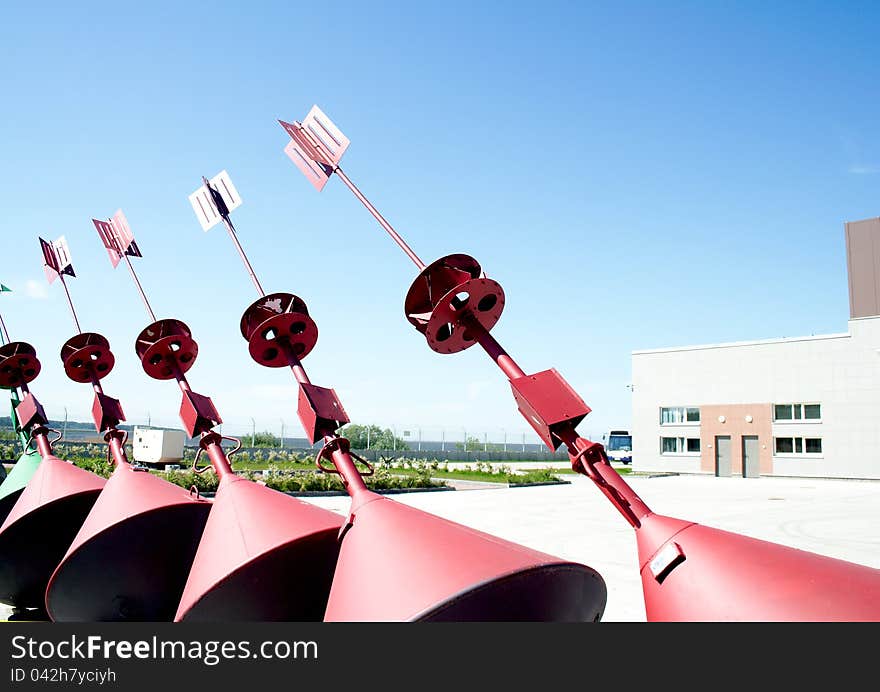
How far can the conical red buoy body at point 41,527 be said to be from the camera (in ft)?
19.4

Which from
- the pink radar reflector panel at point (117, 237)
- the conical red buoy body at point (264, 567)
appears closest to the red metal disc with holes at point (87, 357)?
the pink radar reflector panel at point (117, 237)

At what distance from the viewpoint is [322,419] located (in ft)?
14.9

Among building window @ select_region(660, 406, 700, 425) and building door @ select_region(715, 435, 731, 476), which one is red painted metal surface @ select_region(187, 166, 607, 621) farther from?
building window @ select_region(660, 406, 700, 425)

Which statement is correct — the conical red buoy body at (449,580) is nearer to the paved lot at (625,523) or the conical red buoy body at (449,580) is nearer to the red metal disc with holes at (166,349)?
the red metal disc with holes at (166,349)

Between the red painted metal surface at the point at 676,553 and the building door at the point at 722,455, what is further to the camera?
the building door at the point at 722,455

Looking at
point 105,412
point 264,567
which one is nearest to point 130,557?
point 264,567

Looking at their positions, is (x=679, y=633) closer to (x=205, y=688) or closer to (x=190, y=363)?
(x=205, y=688)

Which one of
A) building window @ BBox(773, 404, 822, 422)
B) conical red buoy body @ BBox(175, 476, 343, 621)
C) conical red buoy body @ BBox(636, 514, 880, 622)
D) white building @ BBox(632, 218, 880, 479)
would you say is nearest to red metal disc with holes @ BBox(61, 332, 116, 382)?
conical red buoy body @ BBox(175, 476, 343, 621)

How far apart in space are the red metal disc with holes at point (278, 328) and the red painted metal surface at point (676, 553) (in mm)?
1449

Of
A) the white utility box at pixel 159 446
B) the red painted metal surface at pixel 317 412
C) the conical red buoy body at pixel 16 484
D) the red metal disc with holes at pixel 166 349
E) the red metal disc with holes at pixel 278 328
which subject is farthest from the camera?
the white utility box at pixel 159 446

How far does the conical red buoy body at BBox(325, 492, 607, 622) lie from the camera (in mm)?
2775

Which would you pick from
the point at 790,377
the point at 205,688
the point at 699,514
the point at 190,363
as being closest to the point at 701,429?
the point at 790,377

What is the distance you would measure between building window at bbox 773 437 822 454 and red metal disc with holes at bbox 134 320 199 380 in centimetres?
3463

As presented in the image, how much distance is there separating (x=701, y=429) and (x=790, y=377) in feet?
17.9
